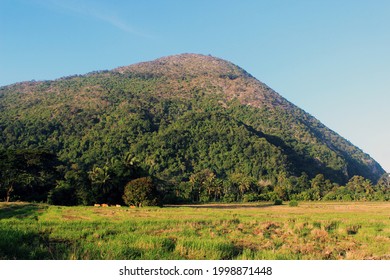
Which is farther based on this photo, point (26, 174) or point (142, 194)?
point (26, 174)

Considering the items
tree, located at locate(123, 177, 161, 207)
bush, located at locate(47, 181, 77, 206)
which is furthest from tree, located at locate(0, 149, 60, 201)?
tree, located at locate(123, 177, 161, 207)

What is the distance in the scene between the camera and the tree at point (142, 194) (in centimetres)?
5312

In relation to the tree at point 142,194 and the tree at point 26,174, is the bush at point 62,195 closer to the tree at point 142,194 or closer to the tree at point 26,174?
the tree at point 26,174

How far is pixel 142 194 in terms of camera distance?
52906 millimetres

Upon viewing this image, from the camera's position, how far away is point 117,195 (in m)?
62.1

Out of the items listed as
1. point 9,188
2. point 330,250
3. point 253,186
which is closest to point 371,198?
point 253,186

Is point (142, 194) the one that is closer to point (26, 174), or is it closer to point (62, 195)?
point (62, 195)

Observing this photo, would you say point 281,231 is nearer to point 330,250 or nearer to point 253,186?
point 330,250

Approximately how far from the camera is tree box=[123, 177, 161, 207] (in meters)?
53.1

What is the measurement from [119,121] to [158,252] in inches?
7432

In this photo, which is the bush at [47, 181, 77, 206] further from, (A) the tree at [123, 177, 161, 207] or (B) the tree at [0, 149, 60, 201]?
(A) the tree at [123, 177, 161, 207]

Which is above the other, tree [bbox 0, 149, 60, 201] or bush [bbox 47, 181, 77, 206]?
tree [bbox 0, 149, 60, 201]

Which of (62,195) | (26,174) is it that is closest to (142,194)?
(62,195)

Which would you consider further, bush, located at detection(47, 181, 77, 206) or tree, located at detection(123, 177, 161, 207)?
tree, located at detection(123, 177, 161, 207)
